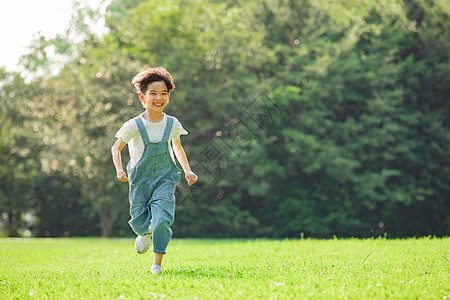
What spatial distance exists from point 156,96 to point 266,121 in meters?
18.3

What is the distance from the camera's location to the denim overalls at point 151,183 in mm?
5871

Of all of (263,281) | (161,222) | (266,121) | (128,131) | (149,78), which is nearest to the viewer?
(263,281)

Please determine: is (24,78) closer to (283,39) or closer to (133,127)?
(283,39)

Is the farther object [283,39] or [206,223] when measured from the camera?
[283,39]

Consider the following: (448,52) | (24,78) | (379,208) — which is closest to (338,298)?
(379,208)

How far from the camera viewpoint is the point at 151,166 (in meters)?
5.95

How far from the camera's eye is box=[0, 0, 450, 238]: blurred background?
22547mm

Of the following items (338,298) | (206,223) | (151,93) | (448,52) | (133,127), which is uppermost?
(448,52)

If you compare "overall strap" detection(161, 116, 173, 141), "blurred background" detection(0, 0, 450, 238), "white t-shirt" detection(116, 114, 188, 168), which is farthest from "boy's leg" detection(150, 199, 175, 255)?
"blurred background" detection(0, 0, 450, 238)

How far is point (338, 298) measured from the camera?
4.12 meters

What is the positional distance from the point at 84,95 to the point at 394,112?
48.6 ft

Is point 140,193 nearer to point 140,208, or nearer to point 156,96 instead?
point 140,208

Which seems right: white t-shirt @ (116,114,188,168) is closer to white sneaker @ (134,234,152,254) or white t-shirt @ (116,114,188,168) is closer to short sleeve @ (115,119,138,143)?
short sleeve @ (115,119,138,143)

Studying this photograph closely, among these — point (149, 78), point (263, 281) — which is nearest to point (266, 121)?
point (149, 78)
